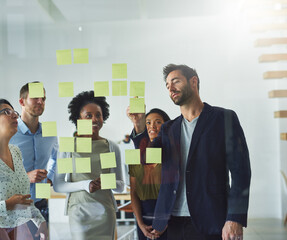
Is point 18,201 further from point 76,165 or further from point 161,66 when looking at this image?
point 161,66

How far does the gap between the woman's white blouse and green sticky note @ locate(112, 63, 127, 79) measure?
2.30 feet

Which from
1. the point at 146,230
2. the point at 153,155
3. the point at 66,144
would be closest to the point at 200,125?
the point at 153,155

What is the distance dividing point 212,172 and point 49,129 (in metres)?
0.92

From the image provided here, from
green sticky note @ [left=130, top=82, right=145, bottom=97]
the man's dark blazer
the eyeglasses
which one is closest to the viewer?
the man's dark blazer

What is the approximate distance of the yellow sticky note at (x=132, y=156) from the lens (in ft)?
6.12

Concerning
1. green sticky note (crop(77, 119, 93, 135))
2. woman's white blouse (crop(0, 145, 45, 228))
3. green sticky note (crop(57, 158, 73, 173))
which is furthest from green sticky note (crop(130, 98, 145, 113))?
Answer: woman's white blouse (crop(0, 145, 45, 228))

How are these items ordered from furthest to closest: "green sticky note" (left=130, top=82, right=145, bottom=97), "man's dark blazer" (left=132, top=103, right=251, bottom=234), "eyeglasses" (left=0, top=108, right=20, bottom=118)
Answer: "eyeglasses" (left=0, top=108, right=20, bottom=118) → "green sticky note" (left=130, top=82, right=145, bottom=97) → "man's dark blazer" (left=132, top=103, right=251, bottom=234)

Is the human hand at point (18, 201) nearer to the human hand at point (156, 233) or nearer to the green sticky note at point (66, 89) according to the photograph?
the green sticky note at point (66, 89)

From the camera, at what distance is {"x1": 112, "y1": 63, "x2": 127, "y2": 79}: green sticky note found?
1.90m

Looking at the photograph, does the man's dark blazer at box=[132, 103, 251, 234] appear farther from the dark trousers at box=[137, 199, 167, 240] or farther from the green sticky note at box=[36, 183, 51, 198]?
the green sticky note at box=[36, 183, 51, 198]

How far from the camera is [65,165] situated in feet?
6.33

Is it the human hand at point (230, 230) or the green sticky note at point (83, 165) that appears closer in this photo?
the human hand at point (230, 230)

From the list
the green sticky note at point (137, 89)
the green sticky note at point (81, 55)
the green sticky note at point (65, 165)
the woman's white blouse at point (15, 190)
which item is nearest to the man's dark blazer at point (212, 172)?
the green sticky note at point (137, 89)

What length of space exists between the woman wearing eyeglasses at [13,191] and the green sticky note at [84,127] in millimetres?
375
